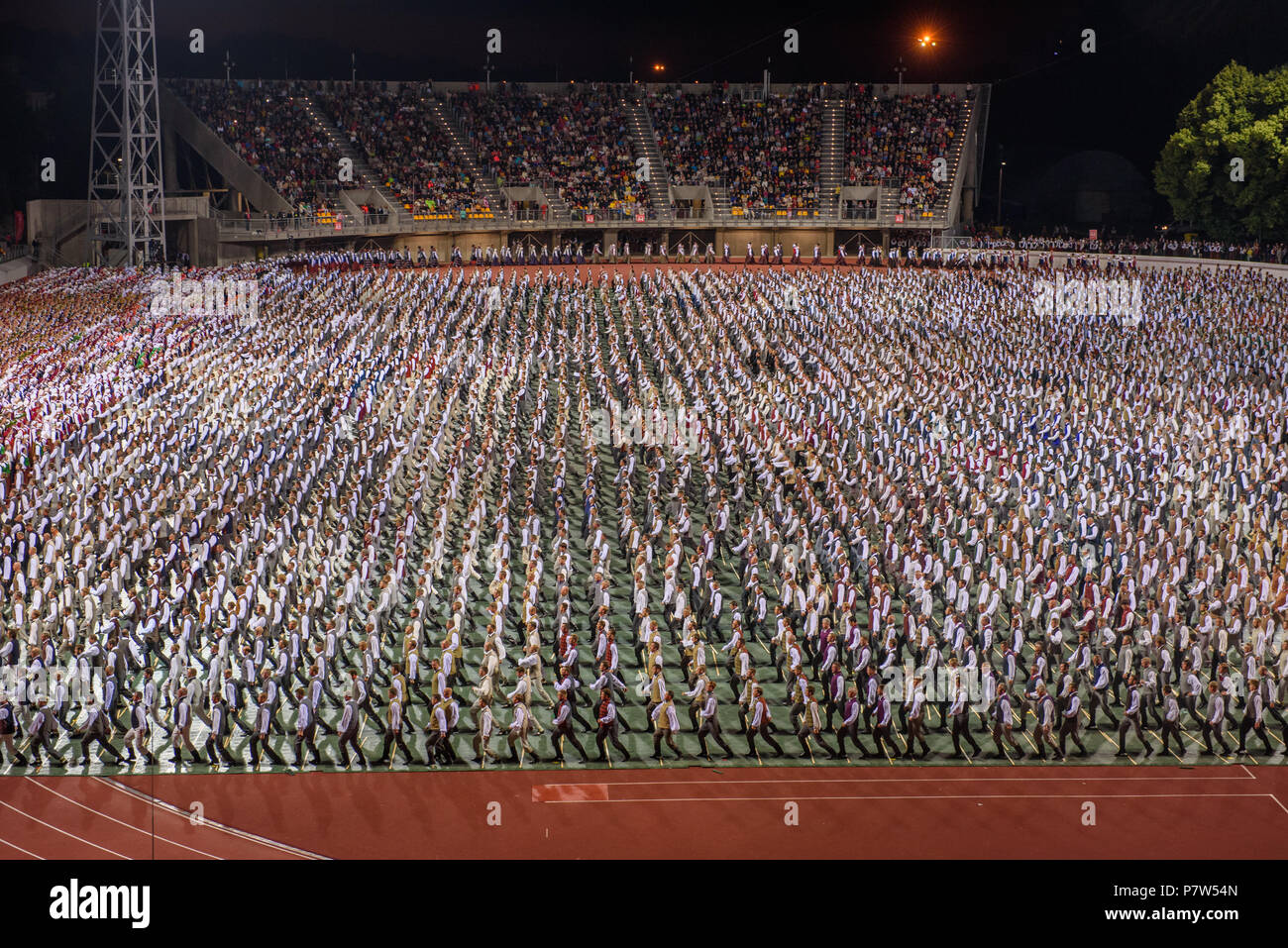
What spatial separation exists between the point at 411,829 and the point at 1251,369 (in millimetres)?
21920

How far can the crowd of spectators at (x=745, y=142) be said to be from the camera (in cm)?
5622

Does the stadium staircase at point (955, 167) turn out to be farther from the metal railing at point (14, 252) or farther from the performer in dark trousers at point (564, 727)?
the performer in dark trousers at point (564, 727)

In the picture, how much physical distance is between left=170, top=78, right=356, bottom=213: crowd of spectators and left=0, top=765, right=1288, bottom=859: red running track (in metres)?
41.2

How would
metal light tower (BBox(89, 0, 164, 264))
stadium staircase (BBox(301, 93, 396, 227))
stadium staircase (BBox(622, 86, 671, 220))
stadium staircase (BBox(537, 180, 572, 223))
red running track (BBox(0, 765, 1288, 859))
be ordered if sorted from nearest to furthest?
red running track (BBox(0, 765, 1288, 859)) → metal light tower (BBox(89, 0, 164, 264)) → stadium staircase (BBox(301, 93, 396, 227)) → stadium staircase (BBox(537, 180, 572, 223)) → stadium staircase (BBox(622, 86, 671, 220))

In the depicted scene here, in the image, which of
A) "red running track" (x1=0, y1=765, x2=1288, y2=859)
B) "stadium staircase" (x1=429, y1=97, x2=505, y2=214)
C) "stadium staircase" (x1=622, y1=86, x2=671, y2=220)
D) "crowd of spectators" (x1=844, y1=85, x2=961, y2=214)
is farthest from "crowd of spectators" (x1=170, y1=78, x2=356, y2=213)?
"red running track" (x1=0, y1=765, x2=1288, y2=859)

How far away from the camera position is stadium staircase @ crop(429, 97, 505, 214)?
54.4m

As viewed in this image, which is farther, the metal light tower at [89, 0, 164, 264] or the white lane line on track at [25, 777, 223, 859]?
the metal light tower at [89, 0, 164, 264]

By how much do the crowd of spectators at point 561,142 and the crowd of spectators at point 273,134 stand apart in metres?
6.86

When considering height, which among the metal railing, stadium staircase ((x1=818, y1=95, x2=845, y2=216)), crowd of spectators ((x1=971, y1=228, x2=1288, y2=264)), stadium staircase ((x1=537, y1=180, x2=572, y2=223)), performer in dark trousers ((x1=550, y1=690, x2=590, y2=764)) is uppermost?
stadium staircase ((x1=818, y1=95, x2=845, y2=216))

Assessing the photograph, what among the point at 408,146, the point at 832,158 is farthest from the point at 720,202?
the point at 408,146

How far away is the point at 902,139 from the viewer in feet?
189

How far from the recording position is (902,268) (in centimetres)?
4541

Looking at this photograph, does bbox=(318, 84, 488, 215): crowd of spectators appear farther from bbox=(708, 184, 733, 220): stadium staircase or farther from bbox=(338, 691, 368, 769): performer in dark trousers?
bbox=(338, 691, 368, 769): performer in dark trousers

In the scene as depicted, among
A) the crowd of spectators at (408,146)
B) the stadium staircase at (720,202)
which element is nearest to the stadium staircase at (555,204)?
the crowd of spectators at (408,146)
